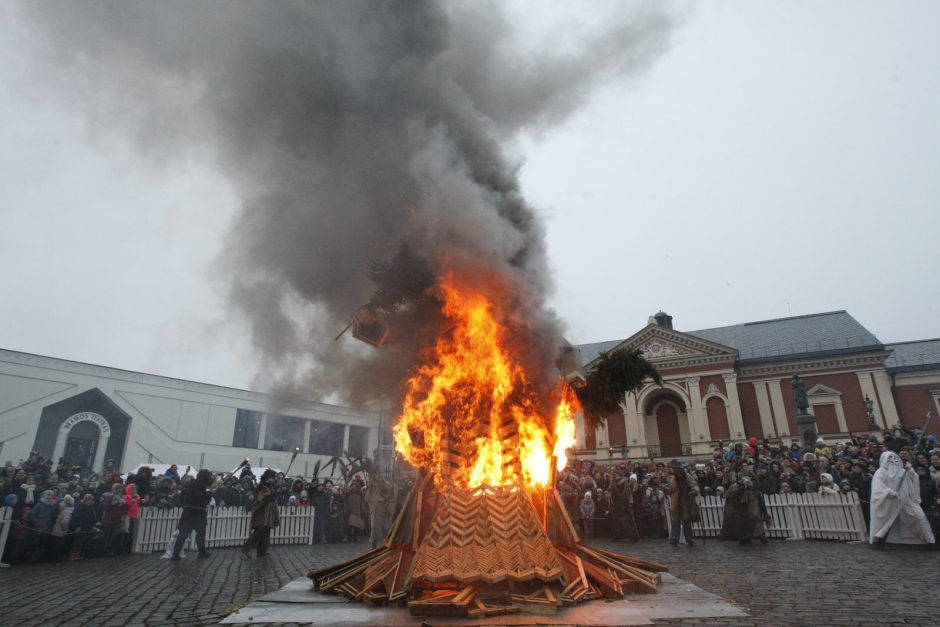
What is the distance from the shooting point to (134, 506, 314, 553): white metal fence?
43.6 ft

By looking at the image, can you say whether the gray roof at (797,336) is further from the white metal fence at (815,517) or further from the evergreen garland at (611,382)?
the evergreen garland at (611,382)

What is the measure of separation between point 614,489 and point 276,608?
12295 mm

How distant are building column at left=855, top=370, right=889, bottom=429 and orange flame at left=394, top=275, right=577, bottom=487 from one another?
3272cm

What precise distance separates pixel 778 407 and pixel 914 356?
1024cm

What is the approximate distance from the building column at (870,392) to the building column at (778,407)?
449cm

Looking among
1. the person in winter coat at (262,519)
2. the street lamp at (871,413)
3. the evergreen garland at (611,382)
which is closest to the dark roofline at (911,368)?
the street lamp at (871,413)

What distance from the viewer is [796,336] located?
126 ft

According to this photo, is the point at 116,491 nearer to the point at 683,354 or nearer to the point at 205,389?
the point at 205,389

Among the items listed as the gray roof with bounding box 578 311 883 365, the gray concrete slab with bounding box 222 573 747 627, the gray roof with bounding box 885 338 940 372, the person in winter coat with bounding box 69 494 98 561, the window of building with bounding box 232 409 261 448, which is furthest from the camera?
the gray roof with bounding box 578 311 883 365

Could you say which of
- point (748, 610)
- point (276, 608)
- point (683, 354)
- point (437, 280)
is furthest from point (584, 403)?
point (683, 354)

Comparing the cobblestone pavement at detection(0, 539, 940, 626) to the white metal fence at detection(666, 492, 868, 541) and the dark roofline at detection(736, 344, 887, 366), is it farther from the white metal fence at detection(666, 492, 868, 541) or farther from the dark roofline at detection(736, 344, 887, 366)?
the dark roofline at detection(736, 344, 887, 366)

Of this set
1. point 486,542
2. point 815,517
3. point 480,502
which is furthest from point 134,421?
point 815,517

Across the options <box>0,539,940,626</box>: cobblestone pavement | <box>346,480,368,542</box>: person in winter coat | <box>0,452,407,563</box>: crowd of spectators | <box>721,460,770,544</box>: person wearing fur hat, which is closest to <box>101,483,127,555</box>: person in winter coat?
<box>0,452,407,563</box>: crowd of spectators

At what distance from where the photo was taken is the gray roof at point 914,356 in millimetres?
33906
